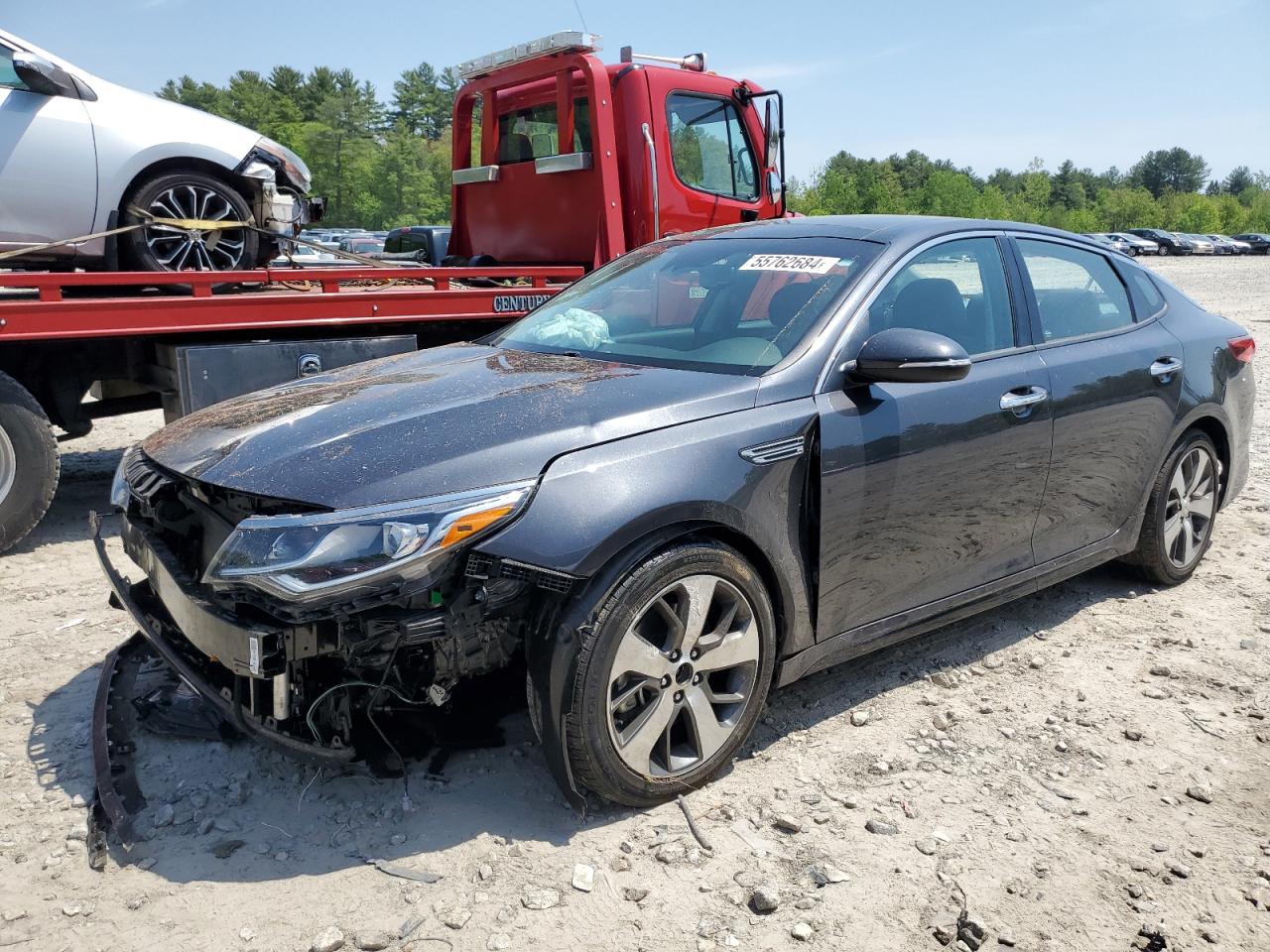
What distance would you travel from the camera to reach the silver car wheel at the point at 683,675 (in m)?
2.81

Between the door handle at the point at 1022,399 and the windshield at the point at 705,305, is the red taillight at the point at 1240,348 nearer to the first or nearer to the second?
the door handle at the point at 1022,399

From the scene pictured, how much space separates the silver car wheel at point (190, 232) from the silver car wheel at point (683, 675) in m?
4.57

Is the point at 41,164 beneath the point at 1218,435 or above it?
above

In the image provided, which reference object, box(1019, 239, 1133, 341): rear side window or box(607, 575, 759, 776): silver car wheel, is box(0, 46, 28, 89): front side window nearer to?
box(607, 575, 759, 776): silver car wheel

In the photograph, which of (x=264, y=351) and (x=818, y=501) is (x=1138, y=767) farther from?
(x=264, y=351)

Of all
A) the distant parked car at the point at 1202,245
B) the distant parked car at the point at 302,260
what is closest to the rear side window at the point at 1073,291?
the distant parked car at the point at 302,260

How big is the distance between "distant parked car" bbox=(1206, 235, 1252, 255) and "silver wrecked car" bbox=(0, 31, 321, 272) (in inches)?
2878

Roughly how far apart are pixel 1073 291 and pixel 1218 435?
4.03 ft

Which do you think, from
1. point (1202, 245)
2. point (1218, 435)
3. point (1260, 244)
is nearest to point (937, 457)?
point (1218, 435)

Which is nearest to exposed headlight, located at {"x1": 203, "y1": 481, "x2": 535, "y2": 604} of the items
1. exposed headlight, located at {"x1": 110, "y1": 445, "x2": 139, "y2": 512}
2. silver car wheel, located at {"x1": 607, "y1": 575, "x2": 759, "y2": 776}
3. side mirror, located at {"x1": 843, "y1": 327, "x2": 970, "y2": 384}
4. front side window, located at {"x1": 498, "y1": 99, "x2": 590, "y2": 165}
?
silver car wheel, located at {"x1": 607, "y1": 575, "x2": 759, "y2": 776}

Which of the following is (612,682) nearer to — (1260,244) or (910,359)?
(910,359)

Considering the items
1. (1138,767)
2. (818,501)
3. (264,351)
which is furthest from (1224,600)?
(264,351)

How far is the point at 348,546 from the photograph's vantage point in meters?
2.46

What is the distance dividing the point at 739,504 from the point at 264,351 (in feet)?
12.0
